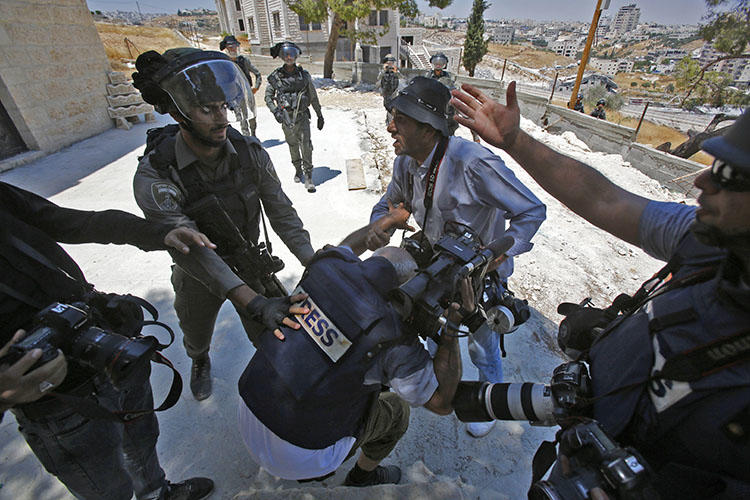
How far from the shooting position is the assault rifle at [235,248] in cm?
207

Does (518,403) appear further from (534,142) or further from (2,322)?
(2,322)

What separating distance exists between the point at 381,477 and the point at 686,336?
70.8 inches

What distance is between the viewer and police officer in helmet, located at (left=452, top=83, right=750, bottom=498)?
0.99 metres

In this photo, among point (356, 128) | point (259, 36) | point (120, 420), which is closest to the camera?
point (120, 420)

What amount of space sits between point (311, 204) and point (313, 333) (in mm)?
4459

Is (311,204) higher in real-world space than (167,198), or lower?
lower

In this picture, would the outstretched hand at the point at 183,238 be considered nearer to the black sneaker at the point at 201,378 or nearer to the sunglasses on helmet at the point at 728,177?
the black sneaker at the point at 201,378

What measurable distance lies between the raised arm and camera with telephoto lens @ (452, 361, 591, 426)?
0.66m

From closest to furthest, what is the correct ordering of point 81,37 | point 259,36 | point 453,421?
point 453,421 < point 81,37 < point 259,36

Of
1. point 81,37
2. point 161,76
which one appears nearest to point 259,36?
point 81,37

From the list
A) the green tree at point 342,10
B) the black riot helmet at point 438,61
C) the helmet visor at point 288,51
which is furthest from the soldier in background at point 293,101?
the green tree at point 342,10

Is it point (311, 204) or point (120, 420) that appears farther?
point (311, 204)

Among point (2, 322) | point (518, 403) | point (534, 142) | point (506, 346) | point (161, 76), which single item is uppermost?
point (161, 76)

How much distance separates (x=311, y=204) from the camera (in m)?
5.54
